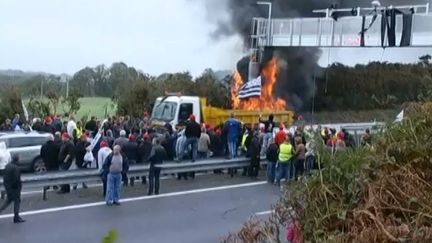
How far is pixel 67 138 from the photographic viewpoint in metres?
17.9

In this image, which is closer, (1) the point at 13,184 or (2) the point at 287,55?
(1) the point at 13,184

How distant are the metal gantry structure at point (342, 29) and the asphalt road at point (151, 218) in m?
13.9

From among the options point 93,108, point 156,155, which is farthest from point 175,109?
point 156,155

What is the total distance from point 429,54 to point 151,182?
67.2 ft

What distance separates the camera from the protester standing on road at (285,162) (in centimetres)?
1933

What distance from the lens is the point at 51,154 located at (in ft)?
57.9

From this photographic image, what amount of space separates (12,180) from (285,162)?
756cm

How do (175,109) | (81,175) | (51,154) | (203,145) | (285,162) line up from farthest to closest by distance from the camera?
(175,109), (203,145), (285,162), (51,154), (81,175)

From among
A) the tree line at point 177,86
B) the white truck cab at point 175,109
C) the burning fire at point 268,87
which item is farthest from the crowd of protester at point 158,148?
the burning fire at point 268,87

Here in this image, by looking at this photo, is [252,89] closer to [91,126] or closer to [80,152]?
[91,126]

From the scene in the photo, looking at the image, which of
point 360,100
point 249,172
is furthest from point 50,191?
point 360,100

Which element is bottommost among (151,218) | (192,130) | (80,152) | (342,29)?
(151,218)

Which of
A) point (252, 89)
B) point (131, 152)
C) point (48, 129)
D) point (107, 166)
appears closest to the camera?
point (107, 166)

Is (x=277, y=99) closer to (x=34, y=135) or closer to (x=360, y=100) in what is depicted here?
(x=360, y=100)
